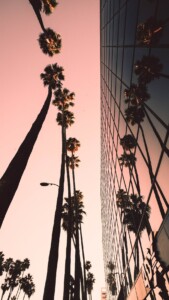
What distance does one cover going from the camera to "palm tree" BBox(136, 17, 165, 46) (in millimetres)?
9825

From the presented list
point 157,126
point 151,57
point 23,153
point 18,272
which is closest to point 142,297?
point 157,126

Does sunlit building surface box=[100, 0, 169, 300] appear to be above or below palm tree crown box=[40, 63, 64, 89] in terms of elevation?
below

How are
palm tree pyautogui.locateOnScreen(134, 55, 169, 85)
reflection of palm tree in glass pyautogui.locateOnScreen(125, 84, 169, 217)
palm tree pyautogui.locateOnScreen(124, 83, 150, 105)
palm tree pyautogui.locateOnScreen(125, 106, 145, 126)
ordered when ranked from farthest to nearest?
palm tree pyautogui.locateOnScreen(125, 106, 145, 126) < palm tree pyautogui.locateOnScreen(124, 83, 150, 105) < reflection of palm tree in glass pyautogui.locateOnScreen(125, 84, 169, 217) < palm tree pyautogui.locateOnScreen(134, 55, 169, 85)

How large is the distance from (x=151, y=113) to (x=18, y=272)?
214 feet

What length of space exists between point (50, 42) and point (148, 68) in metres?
14.8

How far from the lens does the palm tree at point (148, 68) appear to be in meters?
10.2

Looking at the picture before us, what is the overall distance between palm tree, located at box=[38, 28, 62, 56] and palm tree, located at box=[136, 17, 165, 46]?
39.4 feet

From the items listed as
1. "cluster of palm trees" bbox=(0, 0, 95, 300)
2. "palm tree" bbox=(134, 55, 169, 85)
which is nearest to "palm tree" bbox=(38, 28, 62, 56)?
"cluster of palm trees" bbox=(0, 0, 95, 300)

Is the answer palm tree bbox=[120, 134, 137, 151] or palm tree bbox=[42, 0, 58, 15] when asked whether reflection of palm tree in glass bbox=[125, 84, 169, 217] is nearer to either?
palm tree bbox=[120, 134, 137, 151]

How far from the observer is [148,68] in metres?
10.7

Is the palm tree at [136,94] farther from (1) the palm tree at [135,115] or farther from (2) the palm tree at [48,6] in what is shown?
(2) the palm tree at [48,6]

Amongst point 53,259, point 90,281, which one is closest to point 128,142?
point 53,259

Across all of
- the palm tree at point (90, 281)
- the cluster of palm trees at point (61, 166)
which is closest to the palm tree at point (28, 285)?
the palm tree at point (90, 281)

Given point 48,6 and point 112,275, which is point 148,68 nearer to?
point 48,6
